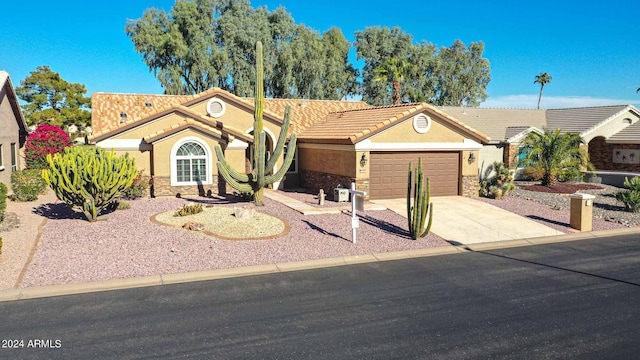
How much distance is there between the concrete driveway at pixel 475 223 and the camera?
15953mm

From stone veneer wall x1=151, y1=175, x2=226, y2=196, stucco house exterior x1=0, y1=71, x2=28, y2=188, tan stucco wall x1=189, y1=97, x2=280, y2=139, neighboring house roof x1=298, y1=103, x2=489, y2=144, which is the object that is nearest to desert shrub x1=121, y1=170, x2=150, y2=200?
stone veneer wall x1=151, y1=175, x2=226, y2=196

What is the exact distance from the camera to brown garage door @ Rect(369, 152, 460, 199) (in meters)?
21.5

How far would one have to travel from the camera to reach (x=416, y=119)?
2183 cm

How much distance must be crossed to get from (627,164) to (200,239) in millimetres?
31455

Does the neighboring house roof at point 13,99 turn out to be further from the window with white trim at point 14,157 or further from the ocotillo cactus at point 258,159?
the ocotillo cactus at point 258,159

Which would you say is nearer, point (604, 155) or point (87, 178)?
point (87, 178)

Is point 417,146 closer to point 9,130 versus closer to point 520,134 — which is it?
point 520,134

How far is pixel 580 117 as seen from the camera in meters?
35.9

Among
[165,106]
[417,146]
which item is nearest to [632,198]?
[417,146]

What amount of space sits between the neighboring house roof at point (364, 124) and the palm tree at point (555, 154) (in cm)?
505

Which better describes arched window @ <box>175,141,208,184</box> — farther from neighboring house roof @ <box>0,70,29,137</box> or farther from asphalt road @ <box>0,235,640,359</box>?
asphalt road @ <box>0,235,640,359</box>

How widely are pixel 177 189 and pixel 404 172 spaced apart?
10198mm

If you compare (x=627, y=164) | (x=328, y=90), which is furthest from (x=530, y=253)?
(x=328, y=90)

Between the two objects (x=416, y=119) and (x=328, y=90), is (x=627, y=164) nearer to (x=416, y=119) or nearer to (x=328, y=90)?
(x=416, y=119)
